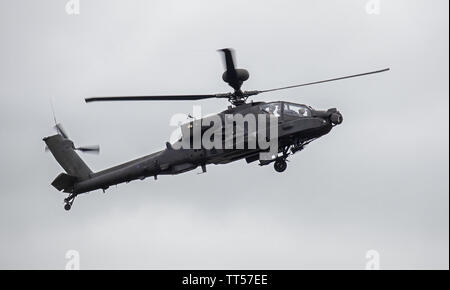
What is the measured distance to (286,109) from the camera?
43.9m

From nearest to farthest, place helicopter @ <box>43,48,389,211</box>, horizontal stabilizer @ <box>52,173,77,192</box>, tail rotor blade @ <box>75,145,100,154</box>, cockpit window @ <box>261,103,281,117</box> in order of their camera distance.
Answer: helicopter @ <box>43,48,389,211</box>
cockpit window @ <box>261,103,281,117</box>
horizontal stabilizer @ <box>52,173,77,192</box>
tail rotor blade @ <box>75,145,100,154</box>

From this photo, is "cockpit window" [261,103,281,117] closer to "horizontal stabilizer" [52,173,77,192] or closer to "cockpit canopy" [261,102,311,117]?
"cockpit canopy" [261,102,311,117]

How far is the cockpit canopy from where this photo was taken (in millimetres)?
43875

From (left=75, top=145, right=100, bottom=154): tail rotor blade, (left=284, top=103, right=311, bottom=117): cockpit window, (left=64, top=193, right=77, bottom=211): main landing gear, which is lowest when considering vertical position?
(left=64, top=193, right=77, bottom=211): main landing gear

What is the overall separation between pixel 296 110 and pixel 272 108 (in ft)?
3.51

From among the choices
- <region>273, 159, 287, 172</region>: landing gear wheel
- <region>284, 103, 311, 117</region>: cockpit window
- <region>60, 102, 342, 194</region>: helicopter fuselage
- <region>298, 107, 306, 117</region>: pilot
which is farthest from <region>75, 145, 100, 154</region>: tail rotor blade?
<region>298, 107, 306, 117</region>: pilot

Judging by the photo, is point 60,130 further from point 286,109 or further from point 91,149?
point 286,109

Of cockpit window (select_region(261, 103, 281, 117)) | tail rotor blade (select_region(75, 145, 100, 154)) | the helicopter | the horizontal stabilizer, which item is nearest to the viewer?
the helicopter

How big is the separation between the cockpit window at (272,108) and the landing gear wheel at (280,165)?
2045 millimetres

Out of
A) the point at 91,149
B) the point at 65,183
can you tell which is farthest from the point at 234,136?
the point at 65,183

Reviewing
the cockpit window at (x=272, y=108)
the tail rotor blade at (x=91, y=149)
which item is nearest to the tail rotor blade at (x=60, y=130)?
the tail rotor blade at (x=91, y=149)

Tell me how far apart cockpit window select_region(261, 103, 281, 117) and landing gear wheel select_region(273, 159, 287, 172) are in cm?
205
